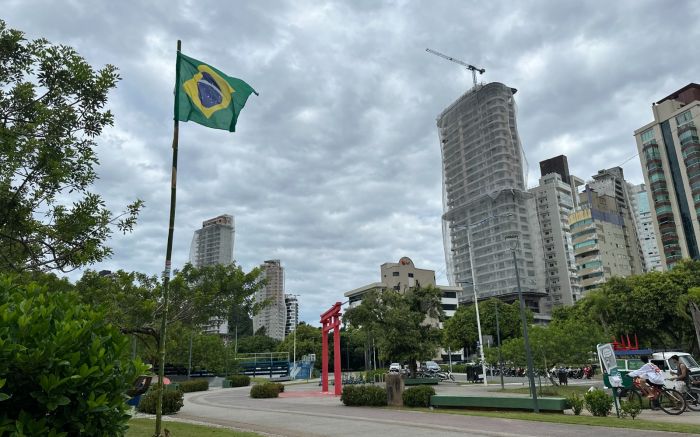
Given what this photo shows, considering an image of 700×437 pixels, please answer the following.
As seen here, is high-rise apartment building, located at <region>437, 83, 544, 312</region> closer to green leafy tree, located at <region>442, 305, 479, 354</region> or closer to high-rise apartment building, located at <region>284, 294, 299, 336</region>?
green leafy tree, located at <region>442, 305, 479, 354</region>

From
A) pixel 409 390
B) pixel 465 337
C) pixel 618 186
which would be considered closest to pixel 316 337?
pixel 465 337

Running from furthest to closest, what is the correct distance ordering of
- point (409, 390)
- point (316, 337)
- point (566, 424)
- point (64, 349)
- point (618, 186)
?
point (618, 186) < point (316, 337) < point (409, 390) < point (566, 424) < point (64, 349)

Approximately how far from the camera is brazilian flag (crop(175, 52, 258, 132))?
9.20m

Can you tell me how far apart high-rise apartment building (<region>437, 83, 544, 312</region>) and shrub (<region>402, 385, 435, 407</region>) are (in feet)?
265

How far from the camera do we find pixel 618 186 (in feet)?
417

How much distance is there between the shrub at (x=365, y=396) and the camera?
20.5 meters

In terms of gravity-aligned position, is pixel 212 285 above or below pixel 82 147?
below

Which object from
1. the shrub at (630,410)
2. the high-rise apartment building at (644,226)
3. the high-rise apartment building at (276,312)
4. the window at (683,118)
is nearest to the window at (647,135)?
the window at (683,118)

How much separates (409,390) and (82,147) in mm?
15553

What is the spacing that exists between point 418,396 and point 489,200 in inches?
3550

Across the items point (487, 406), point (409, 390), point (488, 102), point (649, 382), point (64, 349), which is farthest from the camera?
point (488, 102)

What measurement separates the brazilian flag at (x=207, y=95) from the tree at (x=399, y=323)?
28.8m

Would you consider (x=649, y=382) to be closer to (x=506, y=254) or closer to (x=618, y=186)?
(x=506, y=254)

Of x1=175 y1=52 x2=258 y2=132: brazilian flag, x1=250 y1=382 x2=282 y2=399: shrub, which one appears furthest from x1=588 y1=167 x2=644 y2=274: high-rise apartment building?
x1=175 y1=52 x2=258 y2=132: brazilian flag
